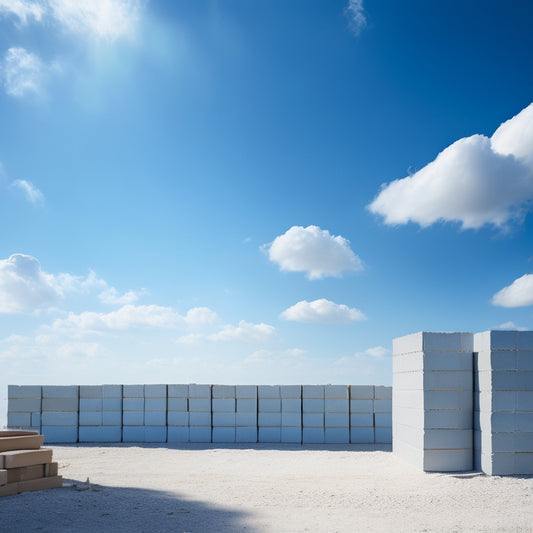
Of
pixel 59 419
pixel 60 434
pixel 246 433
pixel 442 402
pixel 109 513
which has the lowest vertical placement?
pixel 60 434

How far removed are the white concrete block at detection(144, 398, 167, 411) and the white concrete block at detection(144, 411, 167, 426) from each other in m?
0.11

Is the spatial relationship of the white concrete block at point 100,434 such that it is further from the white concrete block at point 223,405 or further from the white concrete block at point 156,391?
the white concrete block at point 223,405

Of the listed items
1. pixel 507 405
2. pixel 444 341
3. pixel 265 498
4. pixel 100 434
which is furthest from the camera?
pixel 100 434

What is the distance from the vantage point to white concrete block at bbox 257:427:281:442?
14922 millimetres

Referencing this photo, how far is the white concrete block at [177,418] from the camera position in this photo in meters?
15.0

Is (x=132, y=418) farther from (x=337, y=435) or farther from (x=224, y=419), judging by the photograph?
(x=337, y=435)

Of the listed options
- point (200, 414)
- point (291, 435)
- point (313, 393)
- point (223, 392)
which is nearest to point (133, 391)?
point (200, 414)

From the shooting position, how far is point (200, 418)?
49.2 feet

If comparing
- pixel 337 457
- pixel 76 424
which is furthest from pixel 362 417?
pixel 76 424

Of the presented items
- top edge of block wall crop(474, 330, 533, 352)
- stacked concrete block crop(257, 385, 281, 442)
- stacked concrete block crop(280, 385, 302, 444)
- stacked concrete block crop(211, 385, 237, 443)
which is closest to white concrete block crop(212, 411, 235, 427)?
stacked concrete block crop(211, 385, 237, 443)

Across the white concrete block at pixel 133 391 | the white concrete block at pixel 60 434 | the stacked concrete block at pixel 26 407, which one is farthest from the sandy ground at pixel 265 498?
the stacked concrete block at pixel 26 407

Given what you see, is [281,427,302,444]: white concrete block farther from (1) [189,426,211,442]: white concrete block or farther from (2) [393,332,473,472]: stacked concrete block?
(2) [393,332,473,472]: stacked concrete block

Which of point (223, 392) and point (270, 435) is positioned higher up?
point (223, 392)

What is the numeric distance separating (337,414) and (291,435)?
1.35 metres
